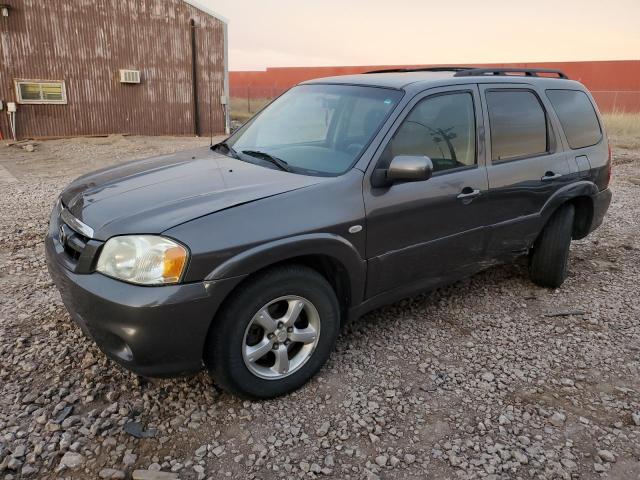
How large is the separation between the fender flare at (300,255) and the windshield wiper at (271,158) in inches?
23.5

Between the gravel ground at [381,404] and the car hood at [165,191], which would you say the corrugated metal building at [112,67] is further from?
the car hood at [165,191]

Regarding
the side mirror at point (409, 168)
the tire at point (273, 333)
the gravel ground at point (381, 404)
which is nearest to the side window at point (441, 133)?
the side mirror at point (409, 168)

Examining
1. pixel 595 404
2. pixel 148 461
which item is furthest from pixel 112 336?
pixel 595 404

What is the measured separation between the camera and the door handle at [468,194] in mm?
3360

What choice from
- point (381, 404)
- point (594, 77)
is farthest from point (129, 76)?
point (594, 77)

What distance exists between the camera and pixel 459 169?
Result: 3.40 meters

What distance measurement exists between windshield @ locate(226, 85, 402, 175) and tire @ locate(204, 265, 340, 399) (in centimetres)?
73

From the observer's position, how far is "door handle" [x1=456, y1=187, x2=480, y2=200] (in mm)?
3360

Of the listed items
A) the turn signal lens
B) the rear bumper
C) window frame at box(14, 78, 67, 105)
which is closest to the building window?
window frame at box(14, 78, 67, 105)

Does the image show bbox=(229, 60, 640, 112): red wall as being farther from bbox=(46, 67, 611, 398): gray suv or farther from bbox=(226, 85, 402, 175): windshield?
bbox=(226, 85, 402, 175): windshield

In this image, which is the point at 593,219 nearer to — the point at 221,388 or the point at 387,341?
the point at 387,341

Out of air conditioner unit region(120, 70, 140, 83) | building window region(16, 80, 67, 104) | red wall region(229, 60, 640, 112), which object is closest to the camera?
building window region(16, 80, 67, 104)

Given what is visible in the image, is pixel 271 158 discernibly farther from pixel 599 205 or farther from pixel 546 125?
pixel 599 205

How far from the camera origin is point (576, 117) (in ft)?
14.2
